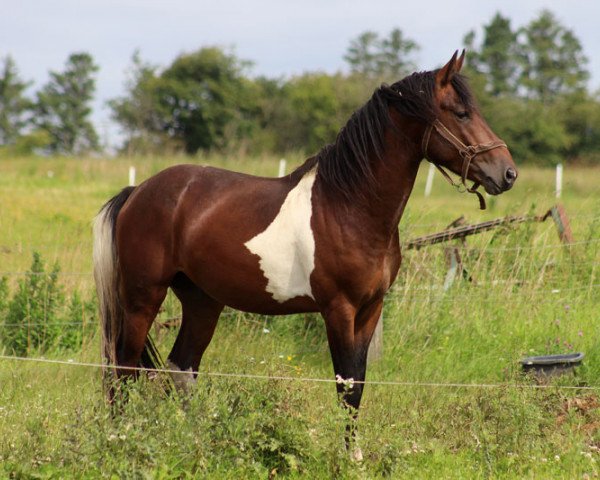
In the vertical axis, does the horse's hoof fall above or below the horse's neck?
below

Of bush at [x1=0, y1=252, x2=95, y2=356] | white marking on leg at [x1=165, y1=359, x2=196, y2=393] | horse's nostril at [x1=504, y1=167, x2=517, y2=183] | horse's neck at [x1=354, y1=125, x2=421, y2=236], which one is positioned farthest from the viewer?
bush at [x1=0, y1=252, x2=95, y2=356]

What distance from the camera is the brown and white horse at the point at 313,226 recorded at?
456cm

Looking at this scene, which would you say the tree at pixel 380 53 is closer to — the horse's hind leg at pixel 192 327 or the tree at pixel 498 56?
the tree at pixel 498 56

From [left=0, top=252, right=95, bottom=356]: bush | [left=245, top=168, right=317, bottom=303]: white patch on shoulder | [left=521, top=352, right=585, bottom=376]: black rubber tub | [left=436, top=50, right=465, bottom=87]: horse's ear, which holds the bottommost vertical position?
[left=0, top=252, right=95, bottom=356]: bush

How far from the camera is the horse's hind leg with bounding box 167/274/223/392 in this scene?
18.3 feet

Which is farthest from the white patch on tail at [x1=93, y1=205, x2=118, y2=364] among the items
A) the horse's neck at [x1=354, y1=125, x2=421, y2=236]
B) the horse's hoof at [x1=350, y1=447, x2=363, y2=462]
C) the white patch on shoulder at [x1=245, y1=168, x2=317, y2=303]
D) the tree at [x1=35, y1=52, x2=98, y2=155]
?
the tree at [x1=35, y1=52, x2=98, y2=155]

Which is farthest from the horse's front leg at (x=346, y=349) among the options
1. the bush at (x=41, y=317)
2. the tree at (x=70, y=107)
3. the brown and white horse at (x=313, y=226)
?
the tree at (x=70, y=107)

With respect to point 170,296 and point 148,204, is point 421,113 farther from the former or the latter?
point 170,296

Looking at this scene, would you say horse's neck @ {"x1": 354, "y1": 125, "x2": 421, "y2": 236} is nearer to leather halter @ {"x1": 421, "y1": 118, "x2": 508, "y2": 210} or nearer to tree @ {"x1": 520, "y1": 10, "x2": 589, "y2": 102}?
leather halter @ {"x1": 421, "y1": 118, "x2": 508, "y2": 210}

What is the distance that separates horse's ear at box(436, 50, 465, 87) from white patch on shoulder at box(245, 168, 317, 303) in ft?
3.03

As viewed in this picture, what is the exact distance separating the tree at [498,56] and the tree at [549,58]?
68 cm

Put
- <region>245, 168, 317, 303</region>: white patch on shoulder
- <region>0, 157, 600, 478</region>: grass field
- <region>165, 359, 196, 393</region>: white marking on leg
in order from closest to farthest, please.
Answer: <region>0, 157, 600, 478</region>: grass field
<region>245, 168, 317, 303</region>: white patch on shoulder
<region>165, 359, 196, 393</region>: white marking on leg

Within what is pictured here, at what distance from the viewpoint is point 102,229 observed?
18.5ft

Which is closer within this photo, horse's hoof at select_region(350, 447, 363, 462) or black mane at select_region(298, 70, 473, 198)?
horse's hoof at select_region(350, 447, 363, 462)
